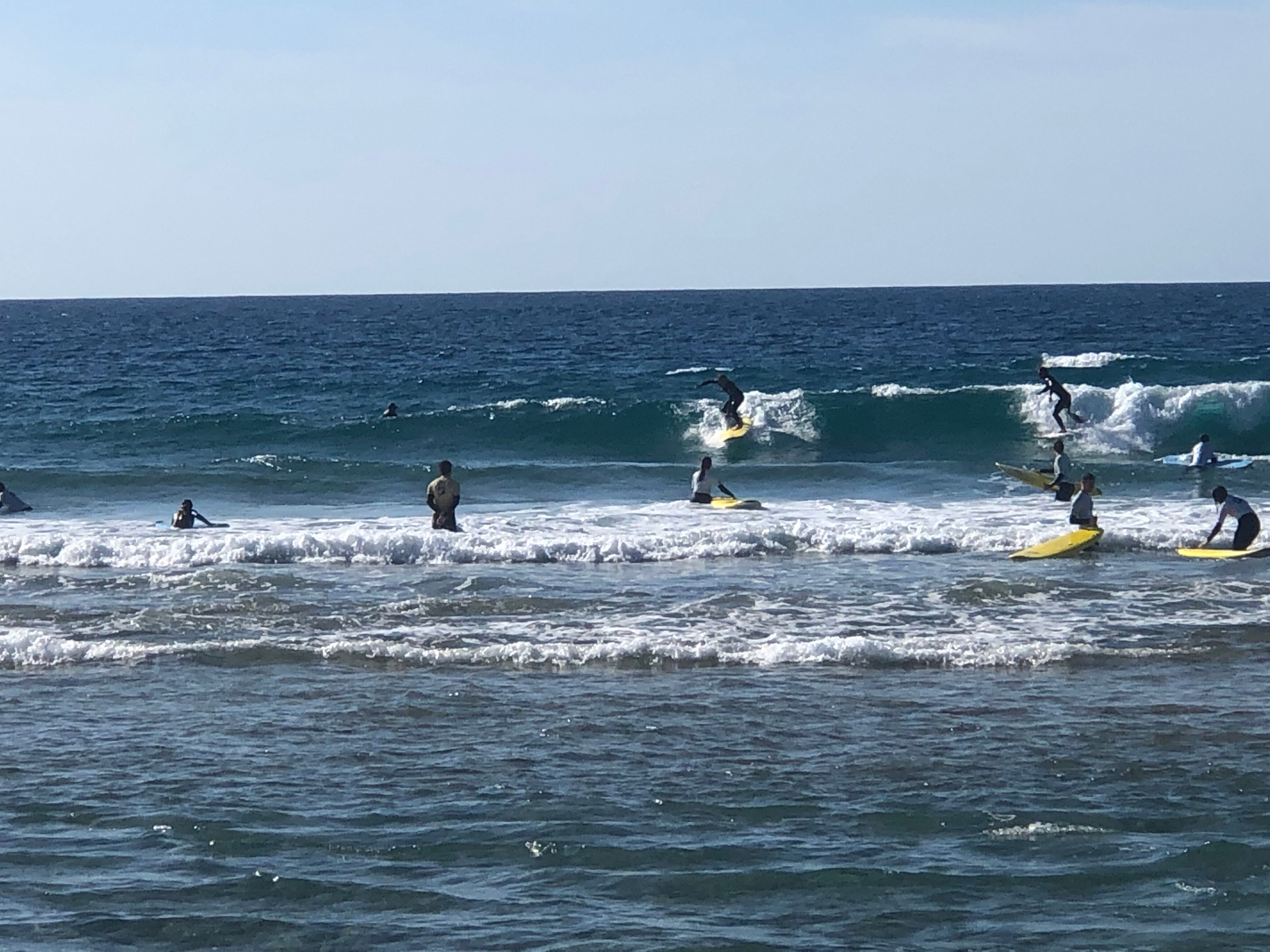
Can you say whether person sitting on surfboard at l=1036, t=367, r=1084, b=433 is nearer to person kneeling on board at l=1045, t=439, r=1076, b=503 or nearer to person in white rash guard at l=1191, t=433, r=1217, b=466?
person in white rash guard at l=1191, t=433, r=1217, b=466

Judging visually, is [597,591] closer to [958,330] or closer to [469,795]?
[469,795]

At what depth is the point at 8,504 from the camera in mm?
23125

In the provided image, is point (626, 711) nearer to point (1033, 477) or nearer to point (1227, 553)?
point (1227, 553)

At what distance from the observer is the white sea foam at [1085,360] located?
45094mm

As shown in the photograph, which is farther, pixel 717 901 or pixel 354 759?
pixel 354 759

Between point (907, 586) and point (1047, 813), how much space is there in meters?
7.81

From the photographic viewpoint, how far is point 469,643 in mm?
13711

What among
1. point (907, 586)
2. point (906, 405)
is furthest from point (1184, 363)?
point (907, 586)

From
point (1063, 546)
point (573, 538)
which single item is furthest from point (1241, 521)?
point (573, 538)

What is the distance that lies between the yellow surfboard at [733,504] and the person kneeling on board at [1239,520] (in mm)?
6344

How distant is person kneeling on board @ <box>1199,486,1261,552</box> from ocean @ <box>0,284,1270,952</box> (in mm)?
713

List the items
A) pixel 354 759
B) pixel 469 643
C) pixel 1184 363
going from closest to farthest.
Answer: pixel 354 759 < pixel 469 643 < pixel 1184 363

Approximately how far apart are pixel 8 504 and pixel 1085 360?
3335cm

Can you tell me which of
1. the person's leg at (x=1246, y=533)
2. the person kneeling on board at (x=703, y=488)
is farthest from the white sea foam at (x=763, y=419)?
the person's leg at (x=1246, y=533)
